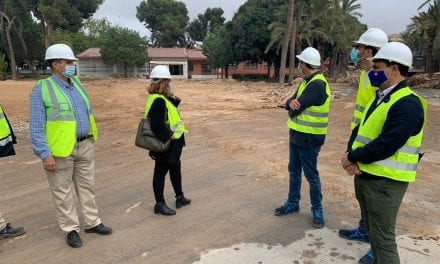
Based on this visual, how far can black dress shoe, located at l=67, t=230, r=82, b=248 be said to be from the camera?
387 centimetres

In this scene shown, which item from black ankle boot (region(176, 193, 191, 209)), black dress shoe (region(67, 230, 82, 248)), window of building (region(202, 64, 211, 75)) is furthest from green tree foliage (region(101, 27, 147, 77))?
black dress shoe (region(67, 230, 82, 248))

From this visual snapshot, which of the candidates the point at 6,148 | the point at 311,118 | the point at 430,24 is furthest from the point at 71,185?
the point at 430,24

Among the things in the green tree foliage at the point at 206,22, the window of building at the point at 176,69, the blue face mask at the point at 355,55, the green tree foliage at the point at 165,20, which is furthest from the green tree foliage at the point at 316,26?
the green tree foliage at the point at 206,22

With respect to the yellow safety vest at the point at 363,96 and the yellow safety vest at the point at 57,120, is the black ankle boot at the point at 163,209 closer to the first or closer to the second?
the yellow safety vest at the point at 57,120

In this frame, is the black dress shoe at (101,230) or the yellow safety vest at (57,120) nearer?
the yellow safety vest at (57,120)

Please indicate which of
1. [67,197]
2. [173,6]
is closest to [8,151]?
[67,197]

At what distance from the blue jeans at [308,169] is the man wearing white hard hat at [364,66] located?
46 centimetres

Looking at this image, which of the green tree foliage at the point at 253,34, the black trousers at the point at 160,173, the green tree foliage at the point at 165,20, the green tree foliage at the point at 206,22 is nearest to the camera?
the black trousers at the point at 160,173

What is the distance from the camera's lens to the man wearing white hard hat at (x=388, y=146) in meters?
2.62

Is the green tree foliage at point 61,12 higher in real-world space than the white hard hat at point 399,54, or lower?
higher

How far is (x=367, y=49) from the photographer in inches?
149

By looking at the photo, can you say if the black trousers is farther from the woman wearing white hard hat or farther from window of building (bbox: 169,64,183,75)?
window of building (bbox: 169,64,183,75)

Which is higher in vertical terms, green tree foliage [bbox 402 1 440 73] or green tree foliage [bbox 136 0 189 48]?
green tree foliage [bbox 136 0 189 48]

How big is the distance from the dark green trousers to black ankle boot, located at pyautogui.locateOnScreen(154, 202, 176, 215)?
2482 mm
